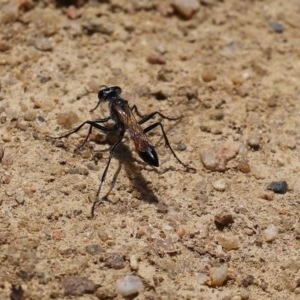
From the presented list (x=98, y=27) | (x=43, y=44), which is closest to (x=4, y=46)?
(x=43, y=44)

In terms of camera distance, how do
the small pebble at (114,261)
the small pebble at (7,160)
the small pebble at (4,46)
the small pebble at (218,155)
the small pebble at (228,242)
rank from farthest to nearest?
1. the small pebble at (4,46)
2. the small pebble at (218,155)
3. the small pebble at (7,160)
4. the small pebble at (228,242)
5. the small pebble at (114,261)

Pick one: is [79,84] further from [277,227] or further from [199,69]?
[277,227]

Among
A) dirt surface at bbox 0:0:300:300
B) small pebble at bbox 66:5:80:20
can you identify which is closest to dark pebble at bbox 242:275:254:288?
dirt surface at bbox 0:0:300:300

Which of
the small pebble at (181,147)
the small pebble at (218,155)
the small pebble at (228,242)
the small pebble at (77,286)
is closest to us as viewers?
the small pebble at (77,286)

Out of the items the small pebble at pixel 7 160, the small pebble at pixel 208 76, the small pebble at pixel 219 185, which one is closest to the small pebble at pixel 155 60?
the small pebble at pixel 208 76

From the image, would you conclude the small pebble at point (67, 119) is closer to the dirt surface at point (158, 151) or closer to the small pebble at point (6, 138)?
the dirt surface at point (158, 151)

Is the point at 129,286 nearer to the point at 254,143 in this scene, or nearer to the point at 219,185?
the point at 219,185
